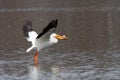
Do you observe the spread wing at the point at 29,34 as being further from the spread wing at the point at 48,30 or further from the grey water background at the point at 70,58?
the spread wing at the point at 48,30

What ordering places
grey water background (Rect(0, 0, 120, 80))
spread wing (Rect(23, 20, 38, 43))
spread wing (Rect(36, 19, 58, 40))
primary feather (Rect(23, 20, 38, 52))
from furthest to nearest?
spread wing (Rect(23, 20, 38, 43)) → primary feather (Rect(23, 20, 38, 52)) → spread wing (Rect(36, 19, 58, 40)) → grey water background (Rect(0, 0, 120, 80))

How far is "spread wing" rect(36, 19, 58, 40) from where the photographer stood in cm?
1495

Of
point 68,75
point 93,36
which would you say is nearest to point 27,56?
point 68,75

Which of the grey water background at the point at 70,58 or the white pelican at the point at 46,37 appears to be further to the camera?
the white pelican at the point at 46,37

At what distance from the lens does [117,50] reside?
18078 mm

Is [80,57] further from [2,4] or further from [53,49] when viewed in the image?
[2,4]

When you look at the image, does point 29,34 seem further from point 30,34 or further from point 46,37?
point 46,37

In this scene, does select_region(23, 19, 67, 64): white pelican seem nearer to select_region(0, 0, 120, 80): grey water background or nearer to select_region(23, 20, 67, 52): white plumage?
select_region(23, 20, 67, 52): white plumage

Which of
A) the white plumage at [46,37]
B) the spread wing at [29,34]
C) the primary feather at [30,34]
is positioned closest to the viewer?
the white plumage at [46,37]

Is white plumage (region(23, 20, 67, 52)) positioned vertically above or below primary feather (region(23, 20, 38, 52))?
below

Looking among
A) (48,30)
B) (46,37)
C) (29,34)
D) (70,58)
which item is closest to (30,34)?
(29,34)

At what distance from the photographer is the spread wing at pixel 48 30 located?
49.0ft

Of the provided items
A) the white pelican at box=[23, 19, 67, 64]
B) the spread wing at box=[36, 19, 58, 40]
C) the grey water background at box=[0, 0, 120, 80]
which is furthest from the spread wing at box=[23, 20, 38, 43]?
the spread wing at box=[36, 19, 58, 40]

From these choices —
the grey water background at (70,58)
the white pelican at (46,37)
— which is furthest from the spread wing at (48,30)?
the grey water background at (70,58)
